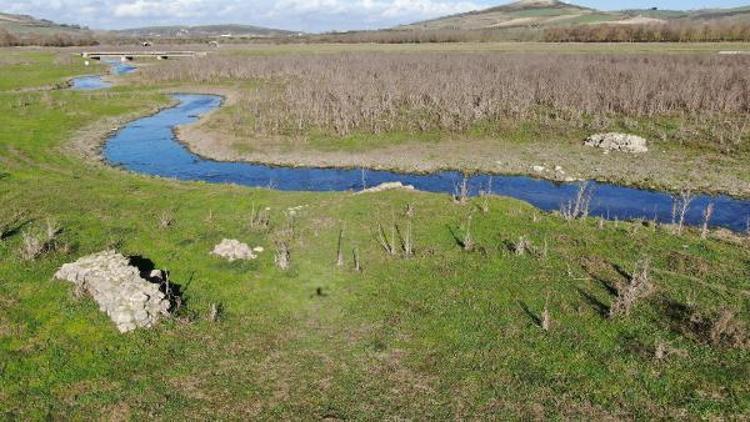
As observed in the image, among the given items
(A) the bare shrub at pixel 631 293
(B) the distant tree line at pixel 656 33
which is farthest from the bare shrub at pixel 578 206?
(B) the distant tree line at pixel 656 33

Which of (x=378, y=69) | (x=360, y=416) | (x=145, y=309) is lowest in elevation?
(x=360, y=416)

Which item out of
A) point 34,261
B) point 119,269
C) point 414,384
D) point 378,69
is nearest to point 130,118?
point 378,69

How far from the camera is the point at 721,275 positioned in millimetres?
25656

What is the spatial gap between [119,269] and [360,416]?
12.4m


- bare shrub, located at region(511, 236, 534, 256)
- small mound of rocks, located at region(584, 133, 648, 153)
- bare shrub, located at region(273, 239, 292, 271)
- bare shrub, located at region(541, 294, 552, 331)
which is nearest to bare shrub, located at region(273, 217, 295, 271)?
bare shrub, located at region(273, 239, 292, 271)

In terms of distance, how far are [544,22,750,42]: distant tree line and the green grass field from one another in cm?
12880

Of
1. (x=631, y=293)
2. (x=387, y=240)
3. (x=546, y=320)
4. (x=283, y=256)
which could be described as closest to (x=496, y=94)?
(x=387, y=240)

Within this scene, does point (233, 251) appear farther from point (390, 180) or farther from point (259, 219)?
point (390, 180)

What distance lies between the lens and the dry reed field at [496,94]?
60.2 metres

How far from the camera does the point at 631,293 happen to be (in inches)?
888

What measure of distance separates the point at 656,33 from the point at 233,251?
14842cm

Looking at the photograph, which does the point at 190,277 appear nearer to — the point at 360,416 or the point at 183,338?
the point at 183,338

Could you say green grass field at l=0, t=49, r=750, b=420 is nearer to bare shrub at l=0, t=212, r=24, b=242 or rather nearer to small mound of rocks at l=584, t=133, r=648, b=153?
bare shrub at l=0, t=212, r=24, b=242

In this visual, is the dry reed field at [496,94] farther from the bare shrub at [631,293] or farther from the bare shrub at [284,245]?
the bare shrub at [631,293]
